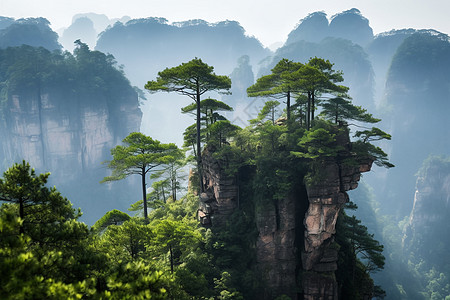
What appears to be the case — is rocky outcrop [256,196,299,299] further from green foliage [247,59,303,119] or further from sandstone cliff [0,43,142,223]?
sandstone cliff [0,43,142,223]

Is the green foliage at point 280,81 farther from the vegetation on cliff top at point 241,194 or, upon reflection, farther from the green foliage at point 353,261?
the green foliage at point 353,261

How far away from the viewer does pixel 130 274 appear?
6.32m

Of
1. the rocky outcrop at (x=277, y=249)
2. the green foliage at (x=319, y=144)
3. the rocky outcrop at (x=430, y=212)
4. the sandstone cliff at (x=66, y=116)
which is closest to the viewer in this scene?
the green foliage at (x=319, y=144)

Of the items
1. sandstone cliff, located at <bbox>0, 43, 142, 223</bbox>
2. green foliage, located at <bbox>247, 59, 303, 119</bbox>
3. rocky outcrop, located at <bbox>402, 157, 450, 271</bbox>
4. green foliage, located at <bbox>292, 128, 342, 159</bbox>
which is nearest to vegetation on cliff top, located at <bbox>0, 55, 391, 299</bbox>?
green foliage, located at <bbox>292, 128, 342, 159</bbox>

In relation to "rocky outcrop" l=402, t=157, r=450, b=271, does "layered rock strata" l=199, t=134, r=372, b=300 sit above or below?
above

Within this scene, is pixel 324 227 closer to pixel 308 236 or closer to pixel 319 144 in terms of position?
pixel 308 236

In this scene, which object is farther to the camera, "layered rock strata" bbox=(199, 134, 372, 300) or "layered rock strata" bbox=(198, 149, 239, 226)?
"layered rock strata" bbox=(198, 149, 239, 226)

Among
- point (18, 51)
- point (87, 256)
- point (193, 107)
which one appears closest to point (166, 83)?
point (193, 107)

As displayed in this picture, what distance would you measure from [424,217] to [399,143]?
31.2 metres

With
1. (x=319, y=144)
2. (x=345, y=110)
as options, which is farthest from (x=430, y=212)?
(x=319, y=144)

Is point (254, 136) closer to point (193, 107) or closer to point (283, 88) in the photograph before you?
point (283, 88)

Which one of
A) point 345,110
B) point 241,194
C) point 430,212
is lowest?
point 430,212

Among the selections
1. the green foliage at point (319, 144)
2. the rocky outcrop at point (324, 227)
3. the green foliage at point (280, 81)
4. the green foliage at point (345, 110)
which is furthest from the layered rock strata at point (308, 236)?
the green foliage at point (280, 81)

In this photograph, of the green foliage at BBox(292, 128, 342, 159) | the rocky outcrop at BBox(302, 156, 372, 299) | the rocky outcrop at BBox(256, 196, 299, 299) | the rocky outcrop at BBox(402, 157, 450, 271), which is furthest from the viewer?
the rocky outcrop at BBox(402, 157, 450, 271)
